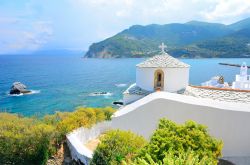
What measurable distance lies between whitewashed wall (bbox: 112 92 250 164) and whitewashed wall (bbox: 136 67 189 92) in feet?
13.1

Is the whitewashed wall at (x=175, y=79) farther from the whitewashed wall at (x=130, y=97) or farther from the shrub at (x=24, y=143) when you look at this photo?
the shrub at (x=24, y=143)

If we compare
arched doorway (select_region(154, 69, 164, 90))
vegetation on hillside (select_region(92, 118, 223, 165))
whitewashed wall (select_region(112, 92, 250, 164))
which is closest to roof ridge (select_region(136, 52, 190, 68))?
arched doorway (select_region(154, 69, 164, 90))

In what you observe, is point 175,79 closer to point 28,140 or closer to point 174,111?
point 174,111

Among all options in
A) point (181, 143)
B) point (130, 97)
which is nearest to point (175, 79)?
point (130, 97)

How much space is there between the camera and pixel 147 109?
1295 centimetres

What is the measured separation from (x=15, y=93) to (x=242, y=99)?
164 ft

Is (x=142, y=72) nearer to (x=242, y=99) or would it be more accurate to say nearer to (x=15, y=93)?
(x=242, y=99)

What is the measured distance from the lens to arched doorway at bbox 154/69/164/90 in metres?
16.9

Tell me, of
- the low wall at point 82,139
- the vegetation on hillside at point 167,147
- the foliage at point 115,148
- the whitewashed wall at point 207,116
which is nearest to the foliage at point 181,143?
the vegetation on hillside at point 167,147

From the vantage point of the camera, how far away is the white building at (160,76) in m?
16.8

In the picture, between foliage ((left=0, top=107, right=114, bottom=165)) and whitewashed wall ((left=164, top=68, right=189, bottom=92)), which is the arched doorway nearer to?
whitewashed wall ((left=164, top=68, right=189, bottom=92))

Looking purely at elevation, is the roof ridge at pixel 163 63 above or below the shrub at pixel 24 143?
above

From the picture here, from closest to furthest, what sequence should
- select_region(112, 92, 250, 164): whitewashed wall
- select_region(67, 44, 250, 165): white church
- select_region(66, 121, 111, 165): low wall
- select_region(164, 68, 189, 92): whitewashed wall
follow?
1. select_region(112, 92, 250, 164): whitewashed wall
2. select_region(67, 44, 250, 165): white church
3. select_region(66, 121, 111, 165): low wall
4. select_region(164, 68, 189, 92): whitewashed wall

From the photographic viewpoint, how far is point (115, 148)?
1066cm
